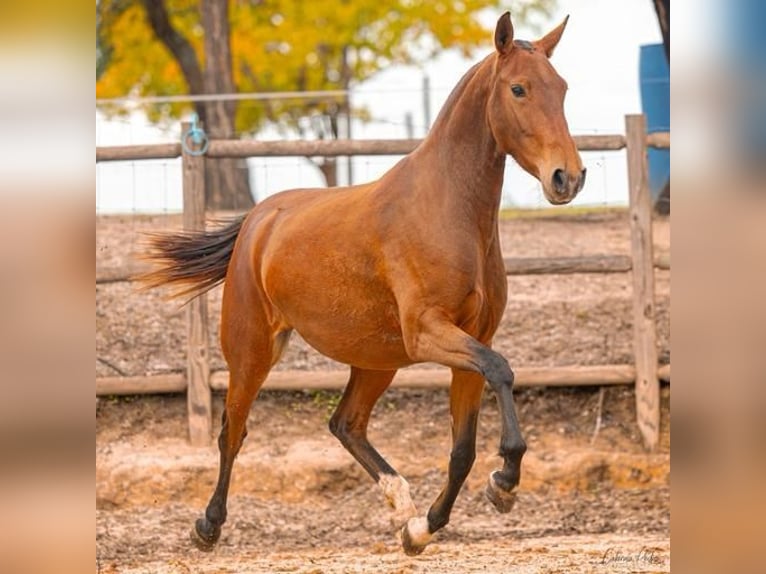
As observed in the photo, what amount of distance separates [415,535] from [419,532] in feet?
0.08

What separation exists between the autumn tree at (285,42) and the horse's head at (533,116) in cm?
1245

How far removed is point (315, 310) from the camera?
16.0 ft

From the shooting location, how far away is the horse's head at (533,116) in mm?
3887

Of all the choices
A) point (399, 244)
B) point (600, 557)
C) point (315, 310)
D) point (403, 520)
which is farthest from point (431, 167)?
point (600, 557)

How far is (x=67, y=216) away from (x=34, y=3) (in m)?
0.24

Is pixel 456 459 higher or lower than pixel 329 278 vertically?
lower

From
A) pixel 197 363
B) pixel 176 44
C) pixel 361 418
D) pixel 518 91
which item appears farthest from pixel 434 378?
pixel 176 44

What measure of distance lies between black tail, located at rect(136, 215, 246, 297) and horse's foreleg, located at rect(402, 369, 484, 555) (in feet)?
4.97

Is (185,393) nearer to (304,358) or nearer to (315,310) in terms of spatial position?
(304,358)

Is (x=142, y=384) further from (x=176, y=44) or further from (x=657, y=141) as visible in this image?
(x=176, y=44)

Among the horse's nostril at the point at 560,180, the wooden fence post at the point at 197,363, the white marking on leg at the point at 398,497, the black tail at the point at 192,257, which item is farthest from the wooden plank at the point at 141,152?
the horse's nostril at the point at 560,180

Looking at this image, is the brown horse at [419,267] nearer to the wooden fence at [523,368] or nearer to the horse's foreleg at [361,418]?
the horse's foreleg at [361,418]

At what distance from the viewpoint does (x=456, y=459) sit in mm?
4617

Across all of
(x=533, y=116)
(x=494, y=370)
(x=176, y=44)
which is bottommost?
(x=494, y=370)
